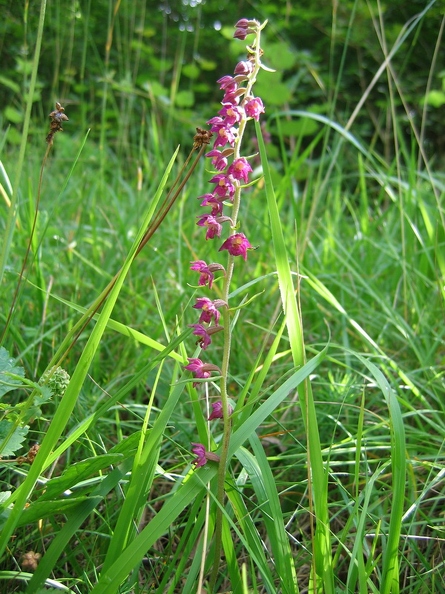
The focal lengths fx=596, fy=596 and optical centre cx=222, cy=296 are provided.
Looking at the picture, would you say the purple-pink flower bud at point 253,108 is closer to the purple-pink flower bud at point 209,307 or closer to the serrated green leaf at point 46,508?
the purple-pink flower bud at point 209,307

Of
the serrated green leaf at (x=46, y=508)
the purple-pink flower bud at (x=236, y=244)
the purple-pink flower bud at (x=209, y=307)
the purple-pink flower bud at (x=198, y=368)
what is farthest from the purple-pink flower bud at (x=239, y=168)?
the serrated green leaf at (x=46, y=508)

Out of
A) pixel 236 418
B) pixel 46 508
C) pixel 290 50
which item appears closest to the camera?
pixel 46 508

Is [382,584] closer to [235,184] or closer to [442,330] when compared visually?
[235,184]

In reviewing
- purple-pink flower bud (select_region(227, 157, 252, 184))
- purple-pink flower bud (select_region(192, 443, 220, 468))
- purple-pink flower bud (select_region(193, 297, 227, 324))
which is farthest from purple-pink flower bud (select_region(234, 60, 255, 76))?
purple-pink flower bud (select_region(192, 443, 220, 468))

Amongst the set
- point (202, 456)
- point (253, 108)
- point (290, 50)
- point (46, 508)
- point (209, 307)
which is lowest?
point (46, 508)

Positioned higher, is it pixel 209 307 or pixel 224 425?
pixel 209 307

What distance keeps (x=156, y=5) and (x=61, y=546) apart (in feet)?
23.1

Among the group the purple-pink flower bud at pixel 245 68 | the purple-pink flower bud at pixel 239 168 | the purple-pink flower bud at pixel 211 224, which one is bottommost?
the purple-pink flower bud at pixel 211 224

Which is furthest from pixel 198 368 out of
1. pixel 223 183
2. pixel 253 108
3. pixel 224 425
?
pixel 253 108

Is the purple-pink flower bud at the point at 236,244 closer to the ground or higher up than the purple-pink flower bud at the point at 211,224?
closer to the ground

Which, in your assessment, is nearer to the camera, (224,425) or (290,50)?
(224,425)

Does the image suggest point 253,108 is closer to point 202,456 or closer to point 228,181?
point 228,181

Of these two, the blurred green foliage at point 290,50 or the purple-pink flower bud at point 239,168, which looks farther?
the blurred green foliage at point 290,50

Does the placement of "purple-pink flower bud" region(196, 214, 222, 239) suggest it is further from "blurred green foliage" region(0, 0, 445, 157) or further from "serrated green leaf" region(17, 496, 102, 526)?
"blurred green foliage" region(0, 0, 445, 157)
